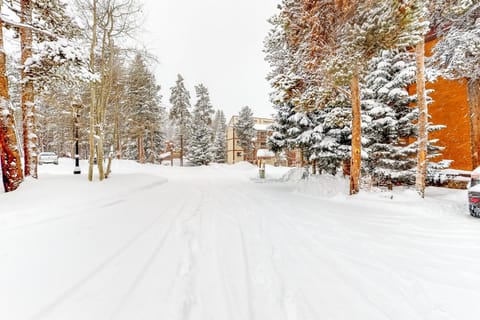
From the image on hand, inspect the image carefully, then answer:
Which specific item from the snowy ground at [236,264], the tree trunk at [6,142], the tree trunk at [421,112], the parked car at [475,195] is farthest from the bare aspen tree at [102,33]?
the parked car at [475,195]

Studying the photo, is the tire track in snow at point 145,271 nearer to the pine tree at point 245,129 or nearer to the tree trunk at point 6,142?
the tree trunk at point 6,142

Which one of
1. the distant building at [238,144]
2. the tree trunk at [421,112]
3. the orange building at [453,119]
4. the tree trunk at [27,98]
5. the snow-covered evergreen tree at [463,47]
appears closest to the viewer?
the snow-covered evergreen tree at [463,47]

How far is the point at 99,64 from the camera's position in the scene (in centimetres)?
1164

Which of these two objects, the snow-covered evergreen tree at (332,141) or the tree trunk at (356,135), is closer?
the tree trunk at (356,135)

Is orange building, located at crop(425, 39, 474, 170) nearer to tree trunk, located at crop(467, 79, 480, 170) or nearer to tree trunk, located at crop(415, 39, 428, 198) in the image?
tree trunk, located at crop(467, 79, 480, 170)

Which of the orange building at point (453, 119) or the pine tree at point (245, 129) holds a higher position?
the pine tree at point (245, 129)

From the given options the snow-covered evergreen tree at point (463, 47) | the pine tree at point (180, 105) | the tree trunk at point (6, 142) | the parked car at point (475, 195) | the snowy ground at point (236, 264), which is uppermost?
the pine tree at point (180, 105)

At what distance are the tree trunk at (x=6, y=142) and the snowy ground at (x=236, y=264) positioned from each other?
642mm

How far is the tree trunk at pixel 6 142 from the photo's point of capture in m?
6.12

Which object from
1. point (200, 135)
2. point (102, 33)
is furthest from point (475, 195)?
point (200, 135)

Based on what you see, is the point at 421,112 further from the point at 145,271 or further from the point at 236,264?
the point at 145,271

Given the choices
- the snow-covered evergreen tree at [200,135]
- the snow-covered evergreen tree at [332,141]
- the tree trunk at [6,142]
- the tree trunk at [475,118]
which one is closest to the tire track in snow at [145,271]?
the tree trunk at [6,142]

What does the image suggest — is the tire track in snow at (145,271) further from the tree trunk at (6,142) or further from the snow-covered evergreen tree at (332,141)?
the snow-covered evergreen tree at (332,141)

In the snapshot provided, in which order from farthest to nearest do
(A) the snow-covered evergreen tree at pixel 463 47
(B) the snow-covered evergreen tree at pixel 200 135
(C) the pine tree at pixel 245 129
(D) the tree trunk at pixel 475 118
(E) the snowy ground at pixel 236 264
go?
1. (C) the pine tree at pixel 245 129
2. (B) the snow-covered evergreen tree at pixel 200 135
3. (D) the tree trunk at pixel 475 118
4. (A) the snow-covered evergreen tree at pixel 463 47
5. (E) the snowy ground at pixel 236 264
